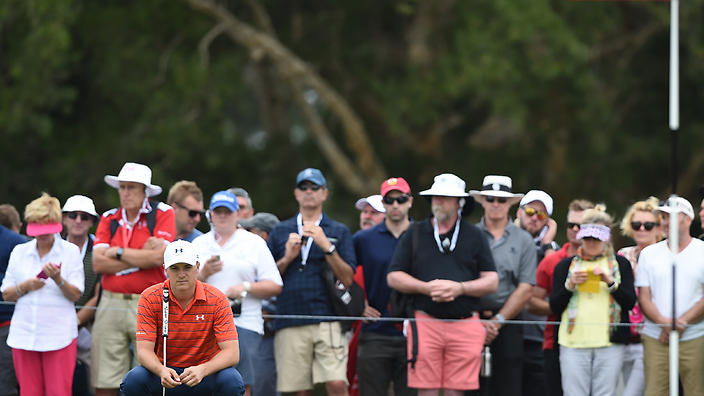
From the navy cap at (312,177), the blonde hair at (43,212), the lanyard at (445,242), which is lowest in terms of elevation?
the lanyard at (445,242)

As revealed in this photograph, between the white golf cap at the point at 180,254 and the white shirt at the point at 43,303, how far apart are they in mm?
1624

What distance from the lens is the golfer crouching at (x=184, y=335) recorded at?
7.25m

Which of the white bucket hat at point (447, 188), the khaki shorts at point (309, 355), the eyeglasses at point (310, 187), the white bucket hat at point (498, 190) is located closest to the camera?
the white bucket hat at point (447, 188)

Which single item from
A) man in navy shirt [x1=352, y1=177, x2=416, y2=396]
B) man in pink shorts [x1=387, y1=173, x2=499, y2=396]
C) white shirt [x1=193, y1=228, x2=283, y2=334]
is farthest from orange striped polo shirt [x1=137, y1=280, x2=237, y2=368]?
man in navy shirt [x1=352, y1=177, x2=416, y2=396]

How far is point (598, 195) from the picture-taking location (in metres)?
21.2

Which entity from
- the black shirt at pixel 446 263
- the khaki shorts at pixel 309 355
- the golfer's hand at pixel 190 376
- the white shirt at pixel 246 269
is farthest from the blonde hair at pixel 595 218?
the golfer's hand at pixel 190 376

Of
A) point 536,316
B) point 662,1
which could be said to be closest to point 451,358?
point 536,316

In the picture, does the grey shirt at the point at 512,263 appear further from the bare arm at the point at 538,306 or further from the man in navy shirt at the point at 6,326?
the man in navy shirt at the point at 6,326

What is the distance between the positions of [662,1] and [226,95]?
7653 mm

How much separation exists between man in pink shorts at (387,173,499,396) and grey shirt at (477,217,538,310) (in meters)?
0.33

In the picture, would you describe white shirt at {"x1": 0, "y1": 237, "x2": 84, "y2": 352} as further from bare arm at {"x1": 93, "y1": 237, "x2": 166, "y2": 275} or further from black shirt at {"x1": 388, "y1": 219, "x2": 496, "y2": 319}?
black shirt at {"x1": 388, "y1": 219, "x2": 496, "y2": 319}

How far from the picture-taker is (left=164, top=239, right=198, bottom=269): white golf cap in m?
7.20

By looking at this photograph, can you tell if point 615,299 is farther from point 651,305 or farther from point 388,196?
point 388,196

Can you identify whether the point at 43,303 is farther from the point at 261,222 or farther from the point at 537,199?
the point at 537,199
